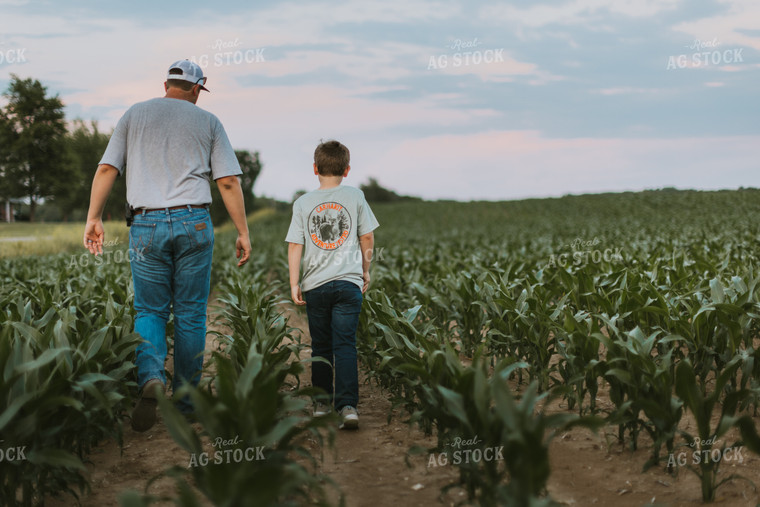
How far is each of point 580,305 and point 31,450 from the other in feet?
17.1

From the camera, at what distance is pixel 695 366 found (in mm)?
4273

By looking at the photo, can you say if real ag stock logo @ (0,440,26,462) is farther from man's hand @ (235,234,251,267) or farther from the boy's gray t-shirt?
the boy's gray t-shirt

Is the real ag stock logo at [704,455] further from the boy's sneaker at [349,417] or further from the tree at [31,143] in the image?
the tree at [31,143]

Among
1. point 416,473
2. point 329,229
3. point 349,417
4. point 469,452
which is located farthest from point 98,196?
point 469,452

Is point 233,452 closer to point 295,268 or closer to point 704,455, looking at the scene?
point 295,268

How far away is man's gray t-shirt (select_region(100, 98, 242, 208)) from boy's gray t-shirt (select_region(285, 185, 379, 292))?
654mm

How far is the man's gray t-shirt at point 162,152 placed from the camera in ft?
12.3

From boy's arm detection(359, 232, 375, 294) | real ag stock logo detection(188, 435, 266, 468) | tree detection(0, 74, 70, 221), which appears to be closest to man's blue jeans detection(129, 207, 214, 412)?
boy's arm detection(359, 232, 375, 294)

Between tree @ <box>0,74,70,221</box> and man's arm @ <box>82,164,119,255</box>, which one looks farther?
tree @ <box>0,74,70,221</box>

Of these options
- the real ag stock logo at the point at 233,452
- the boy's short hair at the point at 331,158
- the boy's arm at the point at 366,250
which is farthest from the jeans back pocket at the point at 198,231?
the real ag stock logo at the point at 233,452

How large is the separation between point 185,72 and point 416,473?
2.94 m

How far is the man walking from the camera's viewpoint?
3.71 metres

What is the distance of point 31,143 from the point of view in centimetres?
4116

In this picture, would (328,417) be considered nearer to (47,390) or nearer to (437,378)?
(437,378)
